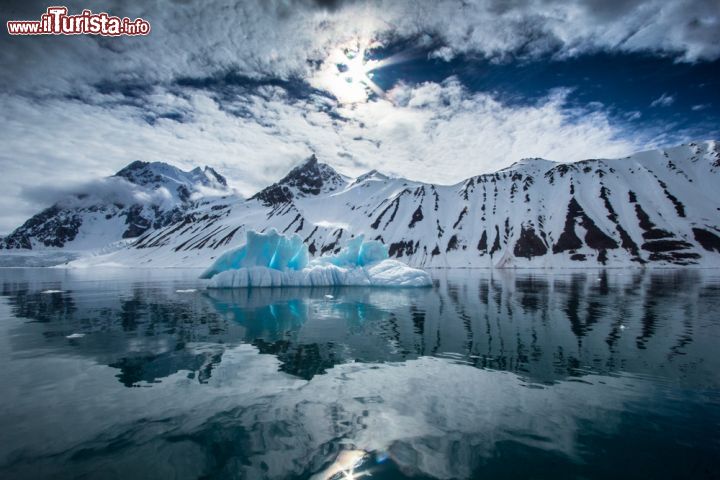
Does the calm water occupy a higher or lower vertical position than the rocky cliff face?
lower

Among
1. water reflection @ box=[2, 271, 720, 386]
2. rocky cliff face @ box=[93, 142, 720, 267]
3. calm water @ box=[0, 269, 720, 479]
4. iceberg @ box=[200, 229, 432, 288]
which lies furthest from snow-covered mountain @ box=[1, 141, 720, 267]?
calm water @ box=[0, 269, 720, 479]

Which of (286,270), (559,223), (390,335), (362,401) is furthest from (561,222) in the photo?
(362,401)

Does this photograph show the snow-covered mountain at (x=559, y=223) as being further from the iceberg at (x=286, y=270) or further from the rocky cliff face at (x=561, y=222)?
the iceberg at (x=286, y=270)

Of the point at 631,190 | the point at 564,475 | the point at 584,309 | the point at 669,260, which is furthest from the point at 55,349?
the point at 631,190

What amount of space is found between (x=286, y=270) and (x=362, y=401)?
42.0m

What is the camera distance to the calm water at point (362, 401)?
737 cm

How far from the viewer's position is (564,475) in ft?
22.7

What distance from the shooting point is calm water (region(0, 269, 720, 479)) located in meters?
7.37

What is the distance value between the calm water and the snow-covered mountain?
130 m

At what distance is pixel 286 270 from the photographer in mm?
51000

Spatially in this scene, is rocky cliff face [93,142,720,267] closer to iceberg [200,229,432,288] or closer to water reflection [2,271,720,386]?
iceberg [200,229,432,288]

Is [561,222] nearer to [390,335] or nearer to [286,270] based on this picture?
[286,270]

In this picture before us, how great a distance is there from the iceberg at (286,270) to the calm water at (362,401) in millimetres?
26839

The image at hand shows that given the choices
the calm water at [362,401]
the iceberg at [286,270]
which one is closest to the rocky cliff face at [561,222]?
the iceberg at [286,270]
